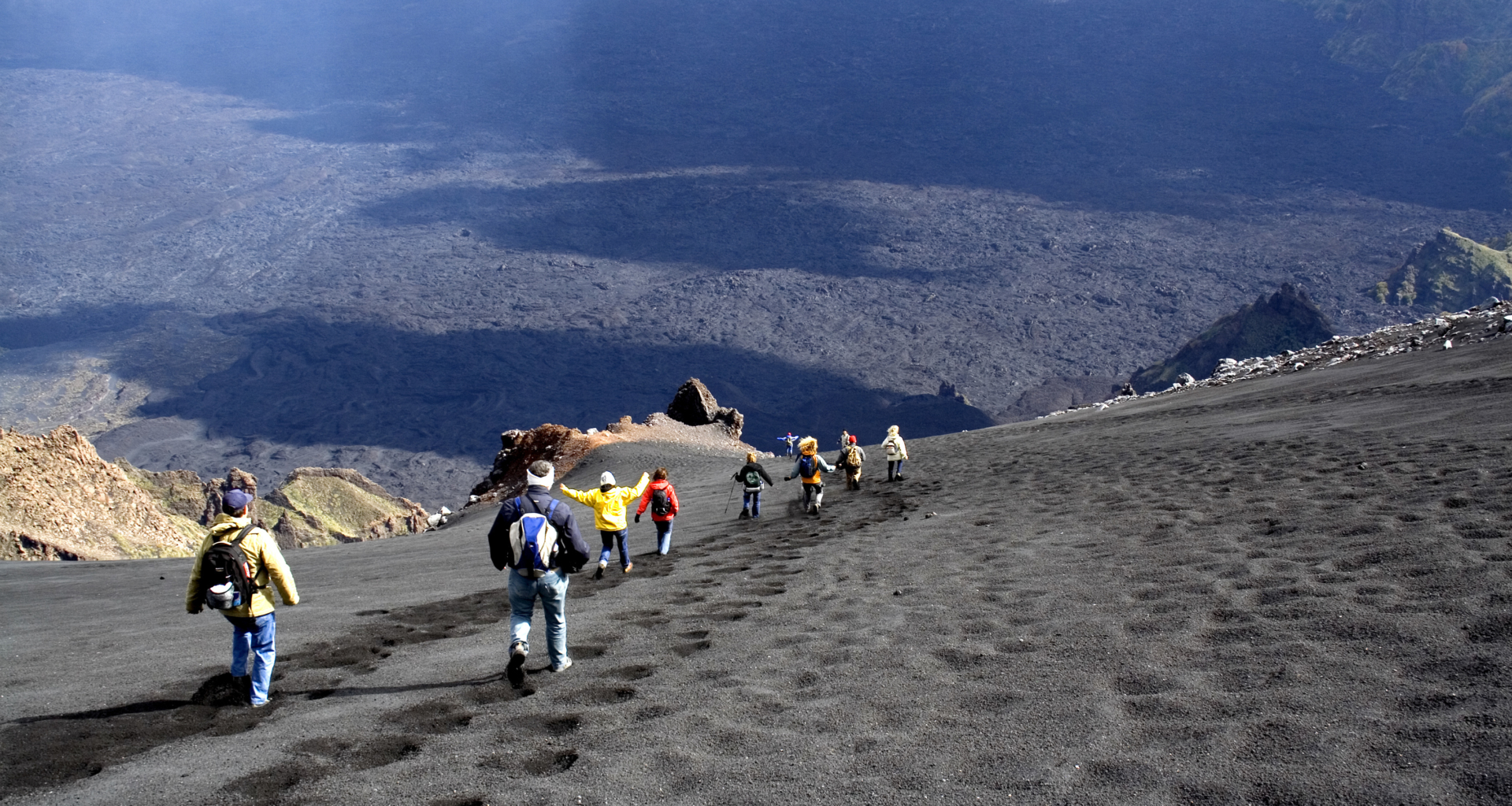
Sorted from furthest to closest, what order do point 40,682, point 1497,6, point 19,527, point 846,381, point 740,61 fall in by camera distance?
1. point 740,61
2. point 1497,6
3. point 846,381
4. point 19,527
5. point 40,682

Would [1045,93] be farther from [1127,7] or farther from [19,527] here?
[19,527]

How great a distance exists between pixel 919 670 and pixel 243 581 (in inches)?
134

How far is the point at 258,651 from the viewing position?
5488mm

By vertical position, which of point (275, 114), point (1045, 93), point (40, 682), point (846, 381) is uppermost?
point (275, 114)

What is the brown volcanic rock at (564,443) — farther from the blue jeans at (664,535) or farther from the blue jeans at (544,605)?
the blue jeans at (544,605)

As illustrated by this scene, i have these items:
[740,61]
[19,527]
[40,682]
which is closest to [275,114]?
[740,61]

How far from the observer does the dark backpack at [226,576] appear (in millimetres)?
5191

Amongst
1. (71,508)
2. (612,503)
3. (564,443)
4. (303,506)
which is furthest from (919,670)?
(303,506)

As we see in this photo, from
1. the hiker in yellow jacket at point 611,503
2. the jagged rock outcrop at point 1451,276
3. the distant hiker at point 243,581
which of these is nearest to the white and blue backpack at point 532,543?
the distant hiker at point 243,581

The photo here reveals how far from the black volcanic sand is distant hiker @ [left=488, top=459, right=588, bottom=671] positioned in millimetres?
321

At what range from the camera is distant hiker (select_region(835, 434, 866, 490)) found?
12.7 meters

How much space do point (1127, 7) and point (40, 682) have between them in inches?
5662

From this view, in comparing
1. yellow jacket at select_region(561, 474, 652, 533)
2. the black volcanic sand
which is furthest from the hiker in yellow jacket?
the black volcanic sand

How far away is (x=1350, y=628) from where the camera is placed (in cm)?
511
